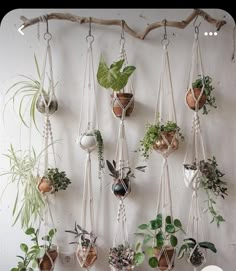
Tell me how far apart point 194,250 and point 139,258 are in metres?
0.25

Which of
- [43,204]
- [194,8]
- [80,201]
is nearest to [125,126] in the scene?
[80,201]

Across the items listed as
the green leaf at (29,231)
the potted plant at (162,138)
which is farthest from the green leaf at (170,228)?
the green leaf at (29,231)

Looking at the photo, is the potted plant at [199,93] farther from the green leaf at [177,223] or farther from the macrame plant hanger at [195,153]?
the green leaf at [177,223]

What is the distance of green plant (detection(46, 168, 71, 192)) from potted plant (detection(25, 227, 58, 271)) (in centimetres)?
21

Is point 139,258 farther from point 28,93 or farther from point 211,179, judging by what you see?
point 28,93

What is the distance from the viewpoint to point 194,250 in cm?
166

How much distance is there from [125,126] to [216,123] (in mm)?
439

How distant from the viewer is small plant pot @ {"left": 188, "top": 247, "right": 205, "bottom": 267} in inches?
65.2

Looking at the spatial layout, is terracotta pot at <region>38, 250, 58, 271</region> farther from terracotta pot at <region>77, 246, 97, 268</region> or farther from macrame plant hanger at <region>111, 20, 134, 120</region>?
macrame plant hanger at <region>111, 20, 134, 120</region>

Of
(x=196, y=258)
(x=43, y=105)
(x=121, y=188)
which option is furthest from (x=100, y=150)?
(x=196, y=258)

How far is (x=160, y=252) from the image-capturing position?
5.40 feet

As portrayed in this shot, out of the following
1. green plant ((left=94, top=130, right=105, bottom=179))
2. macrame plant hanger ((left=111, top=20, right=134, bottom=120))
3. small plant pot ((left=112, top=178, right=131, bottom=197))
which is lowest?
small plant pot ((left=112, top=178, right=131, bottom=197))

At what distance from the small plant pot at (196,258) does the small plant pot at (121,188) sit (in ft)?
1.34

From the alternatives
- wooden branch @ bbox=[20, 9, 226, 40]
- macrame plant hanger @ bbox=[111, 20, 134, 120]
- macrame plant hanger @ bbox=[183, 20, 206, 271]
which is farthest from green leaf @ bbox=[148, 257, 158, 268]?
wooden branch @ bbox=[20, 9, 226, 40]
